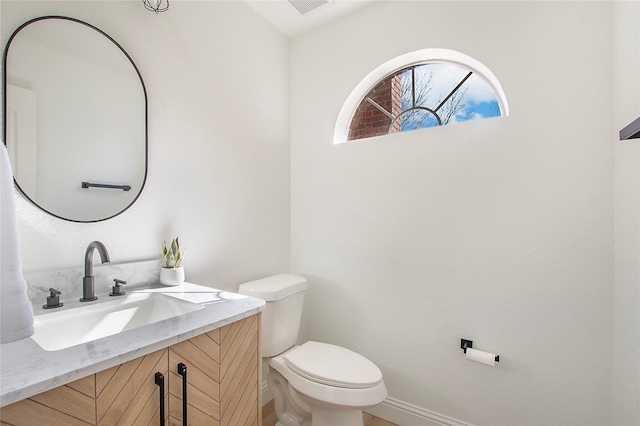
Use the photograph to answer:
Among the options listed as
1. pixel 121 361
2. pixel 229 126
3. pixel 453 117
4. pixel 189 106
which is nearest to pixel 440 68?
pixel 453 117

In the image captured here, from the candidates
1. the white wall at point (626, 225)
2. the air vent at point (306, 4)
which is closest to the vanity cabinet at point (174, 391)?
the white wall at point (626, 225)

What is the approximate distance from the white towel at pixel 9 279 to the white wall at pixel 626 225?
6.08ft

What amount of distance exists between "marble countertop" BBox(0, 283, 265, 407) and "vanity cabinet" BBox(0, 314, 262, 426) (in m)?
0.03

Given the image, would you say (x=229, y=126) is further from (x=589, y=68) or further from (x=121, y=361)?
(x=589, y=68)

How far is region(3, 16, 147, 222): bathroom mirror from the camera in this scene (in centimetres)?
103

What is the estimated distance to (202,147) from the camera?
160 cm

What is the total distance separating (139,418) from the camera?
0.76 meters

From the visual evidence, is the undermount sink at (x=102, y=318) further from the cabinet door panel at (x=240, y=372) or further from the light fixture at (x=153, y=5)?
the light fixture at (x=153, y=5)

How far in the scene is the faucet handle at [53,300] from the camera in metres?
0.99

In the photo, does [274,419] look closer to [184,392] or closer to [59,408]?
[184,392]

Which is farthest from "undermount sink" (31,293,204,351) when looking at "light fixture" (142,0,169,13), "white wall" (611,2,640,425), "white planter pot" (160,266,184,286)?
"white wall" (611,2,640,425)

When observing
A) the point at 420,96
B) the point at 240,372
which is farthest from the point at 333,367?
the point at 420,96

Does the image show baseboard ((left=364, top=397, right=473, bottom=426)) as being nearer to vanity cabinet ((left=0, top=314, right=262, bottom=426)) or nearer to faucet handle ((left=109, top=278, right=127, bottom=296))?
vanity cabinet ((left=0, top=314, right=262, bottom=426))

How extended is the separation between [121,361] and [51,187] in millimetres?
768
